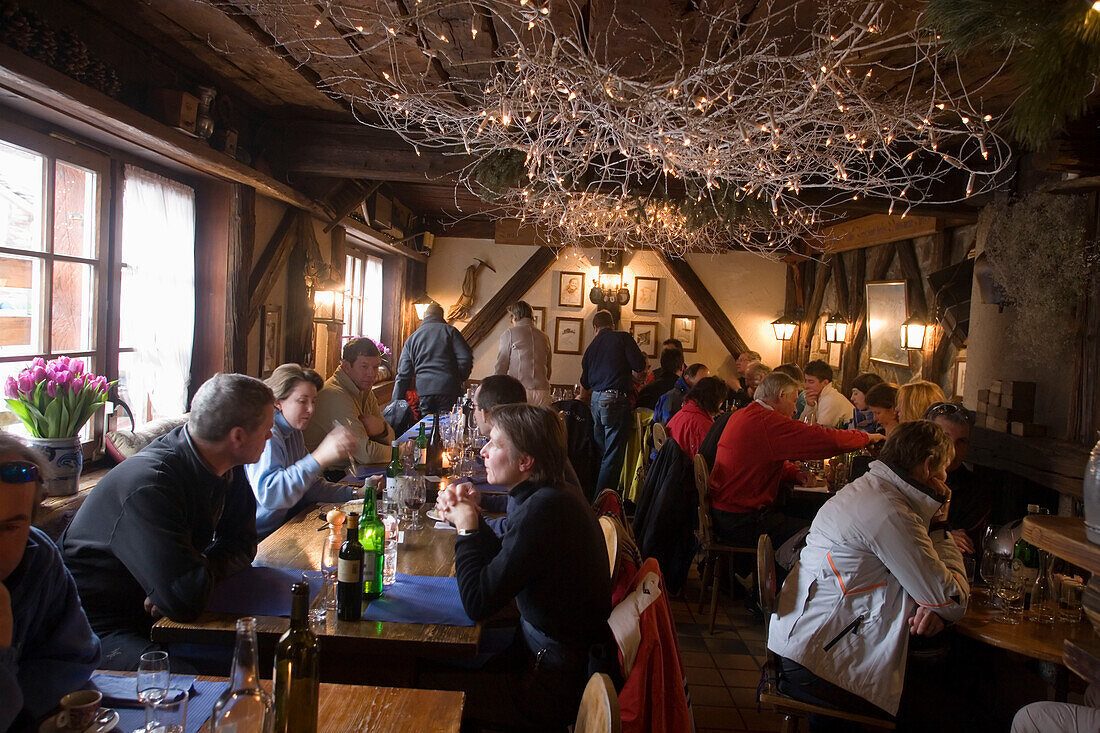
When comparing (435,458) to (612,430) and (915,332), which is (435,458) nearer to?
(612,430)

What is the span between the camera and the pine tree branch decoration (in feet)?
4.13

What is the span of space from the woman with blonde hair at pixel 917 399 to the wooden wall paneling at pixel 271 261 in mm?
4190

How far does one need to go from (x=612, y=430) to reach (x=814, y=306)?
3924 millimetres

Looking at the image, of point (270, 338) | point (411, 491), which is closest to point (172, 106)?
point (270, 338)

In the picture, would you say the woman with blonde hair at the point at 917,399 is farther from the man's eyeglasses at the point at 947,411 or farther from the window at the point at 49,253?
the window at the point at 49,253

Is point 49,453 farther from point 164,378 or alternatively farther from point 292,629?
point 292,629

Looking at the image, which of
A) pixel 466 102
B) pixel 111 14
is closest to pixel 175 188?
pixel 111 14

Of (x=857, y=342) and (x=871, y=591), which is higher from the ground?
(x=857, y=342)

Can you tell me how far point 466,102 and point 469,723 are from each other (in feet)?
12.8

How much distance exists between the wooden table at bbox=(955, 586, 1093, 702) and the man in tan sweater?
2961mm

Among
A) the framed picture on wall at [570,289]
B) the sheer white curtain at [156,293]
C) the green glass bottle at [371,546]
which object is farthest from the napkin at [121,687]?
the framed picture on wall at [570,289]

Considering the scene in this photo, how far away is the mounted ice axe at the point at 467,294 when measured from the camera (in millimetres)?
10461

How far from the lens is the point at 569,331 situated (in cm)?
1055

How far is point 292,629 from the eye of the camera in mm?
1447
